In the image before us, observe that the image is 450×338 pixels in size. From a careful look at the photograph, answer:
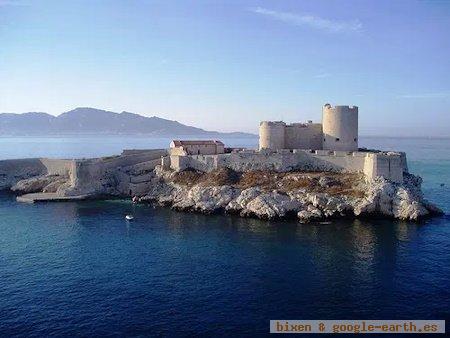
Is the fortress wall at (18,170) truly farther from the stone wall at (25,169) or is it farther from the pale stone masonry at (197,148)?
the pale stone masonry at (197,148)

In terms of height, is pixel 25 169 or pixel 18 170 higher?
pixel 25 169

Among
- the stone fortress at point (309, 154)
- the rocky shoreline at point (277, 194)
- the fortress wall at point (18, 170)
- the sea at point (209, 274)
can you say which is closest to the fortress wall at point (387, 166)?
the stone fortress at point (309, 154)

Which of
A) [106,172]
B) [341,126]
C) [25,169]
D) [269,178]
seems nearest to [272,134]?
[269,178]

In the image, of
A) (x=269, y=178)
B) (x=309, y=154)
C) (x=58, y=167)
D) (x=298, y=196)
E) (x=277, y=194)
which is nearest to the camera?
(x=298, y=196)

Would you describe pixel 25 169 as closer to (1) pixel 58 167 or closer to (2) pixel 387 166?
(1) pixel 58 167

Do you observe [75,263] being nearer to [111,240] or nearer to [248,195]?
[111,240]

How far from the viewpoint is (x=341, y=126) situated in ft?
158

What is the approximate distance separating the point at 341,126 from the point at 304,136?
4979 millimetres

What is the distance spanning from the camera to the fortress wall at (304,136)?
5147cm

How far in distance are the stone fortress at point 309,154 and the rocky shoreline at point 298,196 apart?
1299 mm

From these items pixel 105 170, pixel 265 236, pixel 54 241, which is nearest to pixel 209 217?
pixel 265 236

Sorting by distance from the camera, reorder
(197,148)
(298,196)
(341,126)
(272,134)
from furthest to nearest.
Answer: (197,148) < (272,134) < (341,126) < (298,196)

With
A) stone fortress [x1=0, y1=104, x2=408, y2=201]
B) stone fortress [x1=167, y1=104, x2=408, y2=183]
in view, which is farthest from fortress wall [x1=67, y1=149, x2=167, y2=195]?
stone fortress [x1=167, y1=104, x2=408, y2=183]

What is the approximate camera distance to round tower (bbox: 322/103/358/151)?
4803cm
